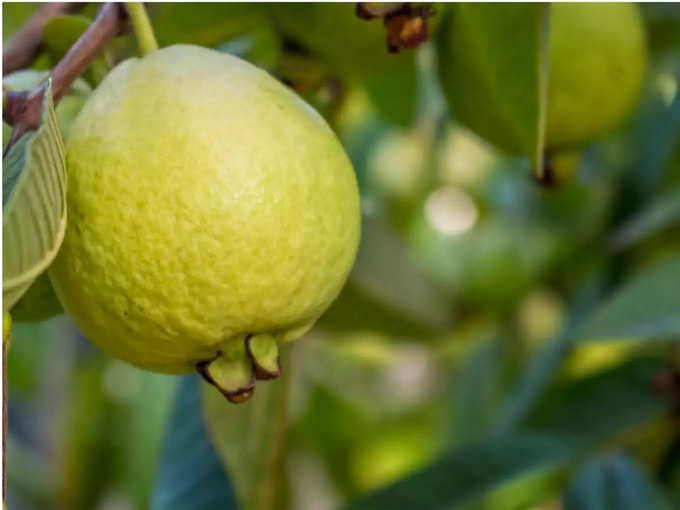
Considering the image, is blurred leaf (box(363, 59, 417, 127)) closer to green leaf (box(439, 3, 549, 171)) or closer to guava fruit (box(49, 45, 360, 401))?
green leaf (box(439, 3, 549, 171))

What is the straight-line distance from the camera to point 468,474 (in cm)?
111

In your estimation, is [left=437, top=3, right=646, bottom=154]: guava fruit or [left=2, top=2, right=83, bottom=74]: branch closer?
[left=2, top=2, right=83, bottom=74]: branch

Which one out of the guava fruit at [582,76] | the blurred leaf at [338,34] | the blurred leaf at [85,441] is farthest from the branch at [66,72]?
the blurred leaf at [85,441]

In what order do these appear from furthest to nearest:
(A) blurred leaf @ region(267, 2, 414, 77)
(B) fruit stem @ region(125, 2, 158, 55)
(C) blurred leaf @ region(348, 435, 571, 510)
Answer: (C) blurred leaf @ region(348, 435, 571, 510), (A) blurred leaf @ region(267, 2, 414, 77), (B) fruit stem @ region(125, 2, 158, 55)

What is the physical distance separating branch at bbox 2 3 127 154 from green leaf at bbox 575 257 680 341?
0.57 metres

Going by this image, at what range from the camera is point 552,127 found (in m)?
1.00

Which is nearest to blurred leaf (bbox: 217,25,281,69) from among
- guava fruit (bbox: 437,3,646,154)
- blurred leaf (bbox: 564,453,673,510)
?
guava fruit (bbox: 437,3,646,154)

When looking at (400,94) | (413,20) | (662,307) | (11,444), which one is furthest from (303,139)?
(11,444)

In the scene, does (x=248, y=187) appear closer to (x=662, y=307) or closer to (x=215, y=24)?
(x=215, y=24)

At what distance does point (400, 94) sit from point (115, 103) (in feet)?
2.37

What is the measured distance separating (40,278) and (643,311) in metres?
0.61

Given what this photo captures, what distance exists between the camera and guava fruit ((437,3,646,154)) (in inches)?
36.4

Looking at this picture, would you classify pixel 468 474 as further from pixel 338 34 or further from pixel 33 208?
pixel 33 208

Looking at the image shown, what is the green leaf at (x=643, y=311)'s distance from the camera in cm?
106
